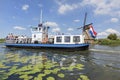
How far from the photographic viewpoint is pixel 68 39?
116ft

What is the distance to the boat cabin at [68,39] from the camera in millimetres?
34594

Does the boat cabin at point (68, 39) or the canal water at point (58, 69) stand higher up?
the boat cabin at point (68, 39)

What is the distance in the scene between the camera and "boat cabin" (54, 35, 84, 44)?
3459 centimetres

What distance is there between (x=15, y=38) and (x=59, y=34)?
1797cm

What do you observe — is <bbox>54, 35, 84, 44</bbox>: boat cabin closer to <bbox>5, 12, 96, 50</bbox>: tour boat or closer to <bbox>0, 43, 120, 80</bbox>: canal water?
<bbox>5, 12, 96, 50</bbox>: tour boat

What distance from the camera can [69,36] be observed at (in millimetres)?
35188

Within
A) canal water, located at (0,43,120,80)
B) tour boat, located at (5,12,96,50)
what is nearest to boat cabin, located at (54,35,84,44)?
tour boat, located at (5,12,96,50)

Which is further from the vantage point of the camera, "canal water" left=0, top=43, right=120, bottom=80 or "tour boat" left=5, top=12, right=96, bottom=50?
"tour boat" left=5, top=12, right=96, bottom=50

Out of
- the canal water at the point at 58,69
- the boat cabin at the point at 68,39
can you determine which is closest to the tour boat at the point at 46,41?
the boat cabin at the point at 68,39

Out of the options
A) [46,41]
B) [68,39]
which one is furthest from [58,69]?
[46,41]

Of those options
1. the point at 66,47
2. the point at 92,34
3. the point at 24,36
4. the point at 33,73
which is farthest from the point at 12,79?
the point at 24,36

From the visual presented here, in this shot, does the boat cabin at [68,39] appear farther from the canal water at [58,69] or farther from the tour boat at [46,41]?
the canal water at [58,69]

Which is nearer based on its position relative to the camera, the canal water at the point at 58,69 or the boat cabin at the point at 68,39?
the canal water at the point at 58,69

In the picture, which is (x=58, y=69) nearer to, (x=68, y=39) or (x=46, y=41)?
(x=68, y=39)
